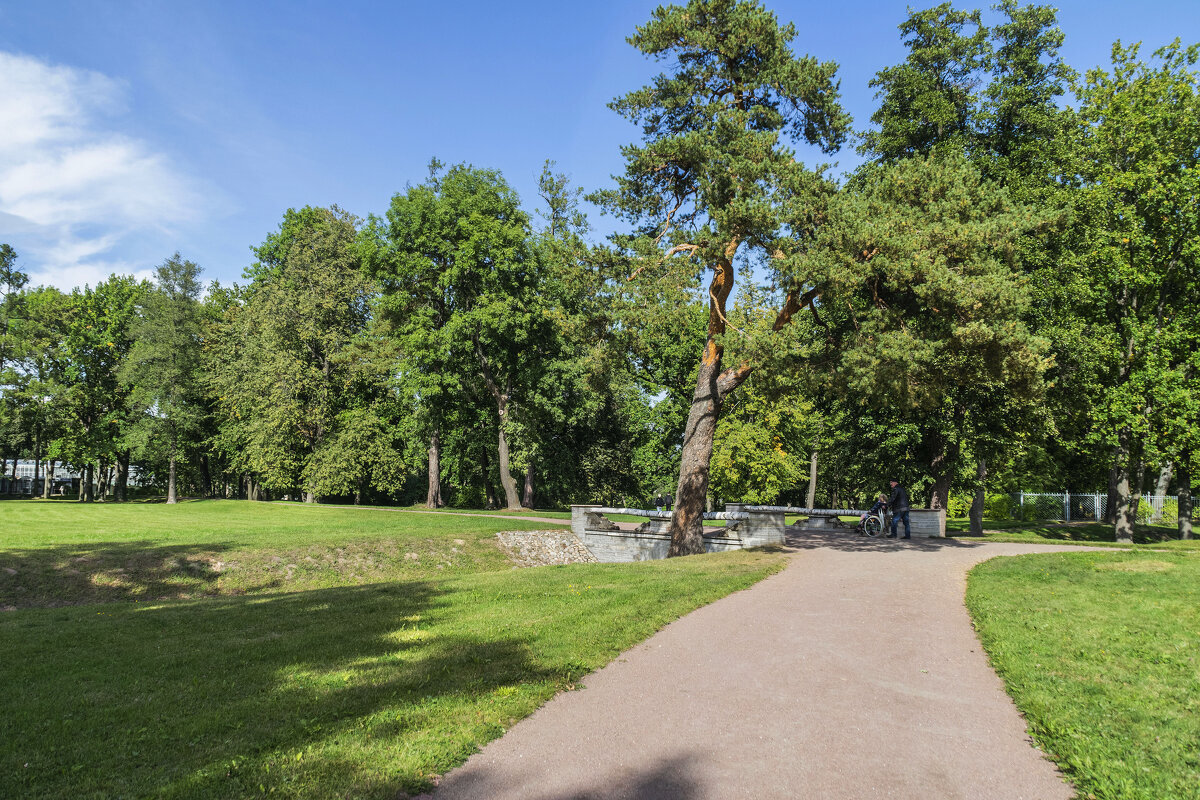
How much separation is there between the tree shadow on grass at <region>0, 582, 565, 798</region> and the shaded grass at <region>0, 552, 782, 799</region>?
0.02 m

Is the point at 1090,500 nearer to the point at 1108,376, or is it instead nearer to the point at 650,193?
the point at 1108,376

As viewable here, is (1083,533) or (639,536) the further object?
(1083,533)

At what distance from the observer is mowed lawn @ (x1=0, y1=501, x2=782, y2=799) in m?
4.15

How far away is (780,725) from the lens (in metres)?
5.06

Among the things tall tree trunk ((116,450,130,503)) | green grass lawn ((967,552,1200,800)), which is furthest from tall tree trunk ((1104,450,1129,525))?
tall tree trunk ((116,450,130,503))

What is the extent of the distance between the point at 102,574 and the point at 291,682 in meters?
9.69

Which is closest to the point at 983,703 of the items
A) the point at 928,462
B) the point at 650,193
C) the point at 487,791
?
the point at 487,791

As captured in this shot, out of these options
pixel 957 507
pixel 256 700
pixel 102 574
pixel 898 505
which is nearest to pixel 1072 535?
pixel 898 505

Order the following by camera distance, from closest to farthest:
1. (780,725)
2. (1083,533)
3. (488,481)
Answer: (780,725)
(1083,533)
(488,481)

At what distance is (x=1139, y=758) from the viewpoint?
4410 millimetres

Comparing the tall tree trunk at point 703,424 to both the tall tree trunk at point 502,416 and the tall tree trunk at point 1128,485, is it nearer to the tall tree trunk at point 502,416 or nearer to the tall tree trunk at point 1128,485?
the tall tree trunk at point 1128,485

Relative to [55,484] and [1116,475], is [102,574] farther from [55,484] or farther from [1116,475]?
[55,484]

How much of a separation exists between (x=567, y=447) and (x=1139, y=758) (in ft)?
119

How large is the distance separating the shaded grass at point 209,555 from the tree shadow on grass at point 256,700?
4003mm
